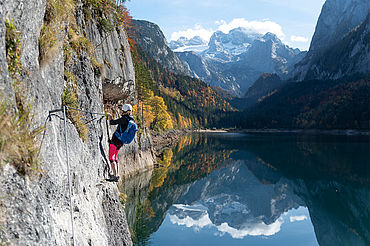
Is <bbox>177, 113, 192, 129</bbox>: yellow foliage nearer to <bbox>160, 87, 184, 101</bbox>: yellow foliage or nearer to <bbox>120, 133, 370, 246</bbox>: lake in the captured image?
<bbox>160, 87, 184, 101</bbox>: yellow foliage

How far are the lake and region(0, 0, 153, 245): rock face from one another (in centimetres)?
935

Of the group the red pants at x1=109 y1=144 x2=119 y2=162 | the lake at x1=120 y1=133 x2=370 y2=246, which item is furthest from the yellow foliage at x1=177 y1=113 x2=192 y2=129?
the red pants at x1=109 y1=144 x2=119 y2=162

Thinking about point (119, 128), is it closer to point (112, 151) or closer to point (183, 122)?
point (112, 151)

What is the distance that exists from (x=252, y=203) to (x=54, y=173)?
28.3 m

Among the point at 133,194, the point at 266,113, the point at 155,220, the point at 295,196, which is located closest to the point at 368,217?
Answer: the point at 295,196

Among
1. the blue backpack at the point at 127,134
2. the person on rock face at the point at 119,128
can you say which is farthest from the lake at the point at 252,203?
the blue backpack at the point at 127,134

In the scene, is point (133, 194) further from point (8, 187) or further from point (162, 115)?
point (162, 115)

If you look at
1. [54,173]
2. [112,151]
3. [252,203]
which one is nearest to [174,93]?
[252,203]

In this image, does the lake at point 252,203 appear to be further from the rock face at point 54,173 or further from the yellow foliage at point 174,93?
the yellow foliage at point 174,93

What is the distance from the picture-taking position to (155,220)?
20703 millimetres

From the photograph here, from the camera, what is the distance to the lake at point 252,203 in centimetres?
1928

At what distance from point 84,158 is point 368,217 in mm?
24548

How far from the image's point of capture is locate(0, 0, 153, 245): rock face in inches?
154

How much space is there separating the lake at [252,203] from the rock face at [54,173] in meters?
9.35
